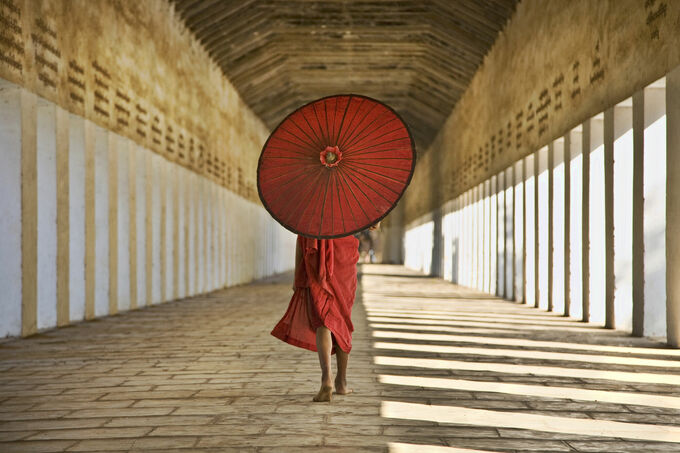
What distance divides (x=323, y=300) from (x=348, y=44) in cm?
1847

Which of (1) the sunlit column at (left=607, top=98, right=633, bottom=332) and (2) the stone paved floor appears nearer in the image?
(2) the stone paved floor

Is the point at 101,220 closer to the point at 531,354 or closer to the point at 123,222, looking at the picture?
the point at 123,222

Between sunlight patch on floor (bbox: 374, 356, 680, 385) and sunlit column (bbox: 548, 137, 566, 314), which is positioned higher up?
sunlit column (bbox: 548, 137, 566, 314)

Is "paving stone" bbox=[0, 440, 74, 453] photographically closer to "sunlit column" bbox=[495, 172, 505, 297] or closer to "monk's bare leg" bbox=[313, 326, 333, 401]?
"monk's bare leg" bbox=[313, 326, 333, 401]

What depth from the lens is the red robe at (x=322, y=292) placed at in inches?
203

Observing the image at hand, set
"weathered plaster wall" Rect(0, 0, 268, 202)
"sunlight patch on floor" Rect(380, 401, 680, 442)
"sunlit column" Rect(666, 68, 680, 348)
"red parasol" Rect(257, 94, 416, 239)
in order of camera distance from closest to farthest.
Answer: "sunlight patch on floor" Rect(380, 401, 680, 442) < "red parasol" Rect(257, 94, 416, 239) < "sunlit column" Rect(666, 68, 680, 348) < "weathered plaster wall" Rect(0, 0, 268, 202)

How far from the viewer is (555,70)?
13.0 metres

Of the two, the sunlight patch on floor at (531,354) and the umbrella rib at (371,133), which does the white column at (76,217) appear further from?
the umbrella rib at (371,133)

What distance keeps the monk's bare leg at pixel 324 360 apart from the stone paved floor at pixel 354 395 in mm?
96

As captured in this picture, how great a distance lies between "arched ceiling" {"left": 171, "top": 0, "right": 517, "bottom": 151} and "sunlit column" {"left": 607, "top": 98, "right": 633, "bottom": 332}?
296 inches

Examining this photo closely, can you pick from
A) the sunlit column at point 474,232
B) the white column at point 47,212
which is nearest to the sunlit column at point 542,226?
the sunlit column at point 474,232

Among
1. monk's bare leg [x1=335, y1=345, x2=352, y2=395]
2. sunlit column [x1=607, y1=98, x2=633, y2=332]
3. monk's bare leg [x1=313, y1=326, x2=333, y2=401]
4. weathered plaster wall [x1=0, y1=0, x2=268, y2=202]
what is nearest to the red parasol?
monk's bare leg [x1=313, y1=326, x2=333, y2=401]

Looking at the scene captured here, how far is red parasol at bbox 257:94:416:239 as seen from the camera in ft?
15.9

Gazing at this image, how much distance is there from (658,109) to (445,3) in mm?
10393
